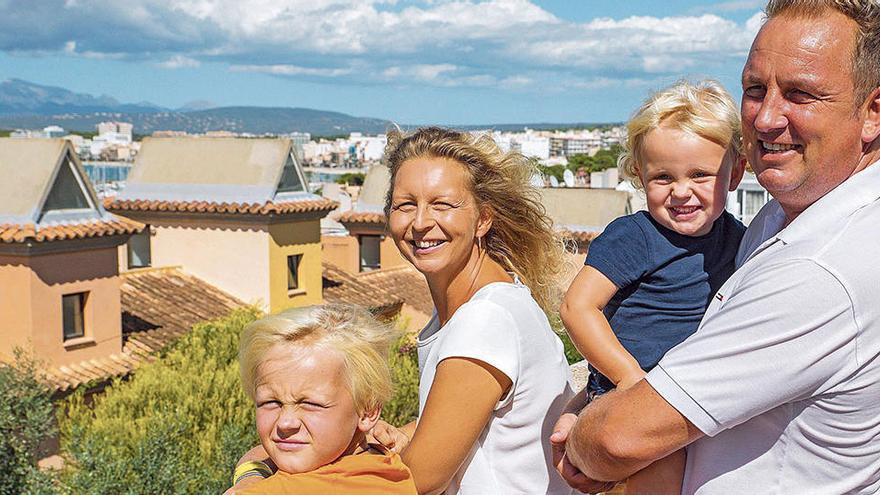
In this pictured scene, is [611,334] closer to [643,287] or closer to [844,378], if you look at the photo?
A: [643,287]

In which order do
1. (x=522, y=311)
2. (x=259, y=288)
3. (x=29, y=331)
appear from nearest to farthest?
(x=522, y=311)
(x=29, y=331)
(x=259, y=288)

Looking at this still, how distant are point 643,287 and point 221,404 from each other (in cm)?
1247

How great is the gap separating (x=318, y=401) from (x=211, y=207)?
1988 centimetres

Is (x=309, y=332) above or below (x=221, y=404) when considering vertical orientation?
above

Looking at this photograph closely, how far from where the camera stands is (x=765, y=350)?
1841mm

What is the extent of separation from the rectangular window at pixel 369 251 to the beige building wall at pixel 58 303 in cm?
1132

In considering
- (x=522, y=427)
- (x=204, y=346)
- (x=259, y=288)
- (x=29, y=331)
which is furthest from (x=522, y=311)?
(x=259, y=288)

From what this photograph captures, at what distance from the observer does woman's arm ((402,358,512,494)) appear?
2.48m

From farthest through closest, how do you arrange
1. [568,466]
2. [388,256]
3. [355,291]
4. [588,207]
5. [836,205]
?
1. [388,256]
2. [588,207]
3. [355,291]
4. [568,466]
5. [836,205]

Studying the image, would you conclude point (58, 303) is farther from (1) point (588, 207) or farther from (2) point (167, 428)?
(1) point (588, 207)

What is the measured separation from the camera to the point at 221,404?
14.6 m

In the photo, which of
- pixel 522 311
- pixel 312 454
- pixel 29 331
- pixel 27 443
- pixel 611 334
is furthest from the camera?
pixel 29 331

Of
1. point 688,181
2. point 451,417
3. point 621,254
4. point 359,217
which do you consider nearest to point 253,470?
point 451,417

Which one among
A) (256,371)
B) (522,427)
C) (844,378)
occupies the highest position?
(844,378)
